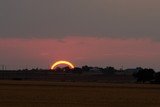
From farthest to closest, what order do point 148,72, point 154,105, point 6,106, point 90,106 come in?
point 148,72 → point 154,105 → point 90,106 → point 6,106

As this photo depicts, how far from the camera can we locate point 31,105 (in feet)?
134

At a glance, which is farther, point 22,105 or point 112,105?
point 112,105

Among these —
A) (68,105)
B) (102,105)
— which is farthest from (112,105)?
(68,105)

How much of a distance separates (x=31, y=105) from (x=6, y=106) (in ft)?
7.74

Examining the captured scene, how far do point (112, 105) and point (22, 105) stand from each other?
7.14 metres

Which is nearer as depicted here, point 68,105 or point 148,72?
point 68,105

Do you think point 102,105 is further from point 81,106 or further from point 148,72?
point 148,72

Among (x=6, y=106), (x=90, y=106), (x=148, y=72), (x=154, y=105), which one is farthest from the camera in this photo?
(x=148, y=72)

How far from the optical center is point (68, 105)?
42.0 meters

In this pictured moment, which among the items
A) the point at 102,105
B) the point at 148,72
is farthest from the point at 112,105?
the point at 148,72

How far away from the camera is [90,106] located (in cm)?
4172

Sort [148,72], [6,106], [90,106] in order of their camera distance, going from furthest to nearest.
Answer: [148,72]
[90,106]
[6,106]

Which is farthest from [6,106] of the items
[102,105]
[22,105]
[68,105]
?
[102,105]

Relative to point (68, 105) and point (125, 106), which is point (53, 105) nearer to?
point (68, 105)
